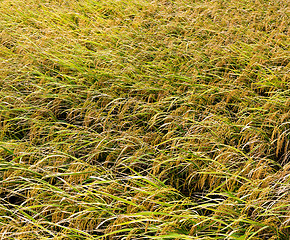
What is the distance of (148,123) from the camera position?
241 cm

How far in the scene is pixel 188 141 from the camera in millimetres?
2254

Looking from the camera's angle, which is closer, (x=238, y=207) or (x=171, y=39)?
(x=238, y=207)

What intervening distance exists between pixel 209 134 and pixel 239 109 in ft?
1.50

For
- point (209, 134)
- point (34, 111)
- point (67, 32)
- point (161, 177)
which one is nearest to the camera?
point (161, 177)

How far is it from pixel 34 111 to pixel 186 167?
52.5 inches

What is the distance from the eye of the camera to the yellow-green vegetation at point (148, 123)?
1.76 m

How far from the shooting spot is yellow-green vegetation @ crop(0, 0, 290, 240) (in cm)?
176

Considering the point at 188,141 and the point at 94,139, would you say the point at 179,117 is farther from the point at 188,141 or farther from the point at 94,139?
the point at 94,139

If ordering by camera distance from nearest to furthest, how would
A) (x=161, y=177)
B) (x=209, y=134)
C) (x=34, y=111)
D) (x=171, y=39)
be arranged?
(x=161, y=177) → (x=209, y=134) → (x=34, y=111) → (x=171, y=39)

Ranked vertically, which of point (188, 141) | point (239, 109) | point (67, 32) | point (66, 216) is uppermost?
point (67, 32)

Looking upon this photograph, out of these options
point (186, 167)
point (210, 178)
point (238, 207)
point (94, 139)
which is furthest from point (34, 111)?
point (238, 207)

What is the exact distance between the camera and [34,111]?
2699mm

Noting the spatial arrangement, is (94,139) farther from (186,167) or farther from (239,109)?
(239,109)

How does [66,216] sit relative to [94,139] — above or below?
below
